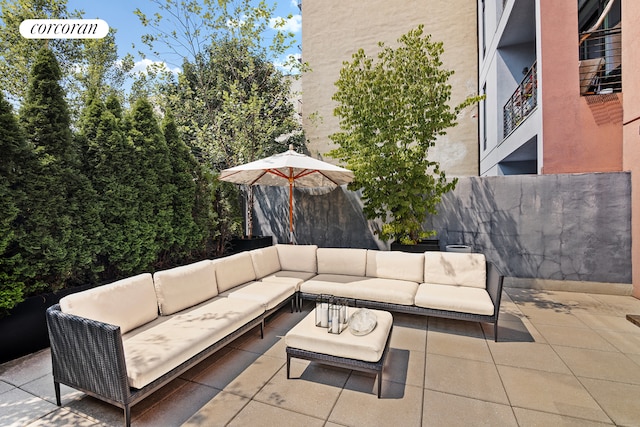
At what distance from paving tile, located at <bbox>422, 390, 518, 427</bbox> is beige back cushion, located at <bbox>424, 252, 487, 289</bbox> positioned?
2.08 metres

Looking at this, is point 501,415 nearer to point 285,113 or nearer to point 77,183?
point 77,183

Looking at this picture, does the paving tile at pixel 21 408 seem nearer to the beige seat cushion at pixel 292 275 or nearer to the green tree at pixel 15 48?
the beige seat cushion at pixel 292 275

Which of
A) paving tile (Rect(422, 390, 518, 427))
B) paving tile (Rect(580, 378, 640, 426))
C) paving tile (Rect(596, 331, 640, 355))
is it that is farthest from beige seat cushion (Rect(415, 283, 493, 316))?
paving tile (Rect(596, 331, 640, 355))

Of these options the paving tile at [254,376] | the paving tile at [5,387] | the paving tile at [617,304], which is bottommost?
the paving tile at [617,304]

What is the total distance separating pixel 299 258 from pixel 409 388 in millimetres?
3078

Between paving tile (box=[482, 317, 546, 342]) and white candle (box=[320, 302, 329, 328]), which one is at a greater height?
white candle (box=[320, 302, 329, 328])

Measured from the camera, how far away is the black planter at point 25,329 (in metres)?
3.34

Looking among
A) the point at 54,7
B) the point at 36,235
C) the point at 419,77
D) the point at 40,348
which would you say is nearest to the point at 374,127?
the point at 419,77

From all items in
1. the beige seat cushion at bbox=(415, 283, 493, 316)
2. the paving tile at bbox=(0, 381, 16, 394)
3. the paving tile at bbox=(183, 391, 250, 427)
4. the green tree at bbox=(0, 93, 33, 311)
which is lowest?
the paving tile at bbox=(183, 391, 250, 427)

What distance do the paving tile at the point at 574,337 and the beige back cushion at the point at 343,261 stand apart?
255 centimetres

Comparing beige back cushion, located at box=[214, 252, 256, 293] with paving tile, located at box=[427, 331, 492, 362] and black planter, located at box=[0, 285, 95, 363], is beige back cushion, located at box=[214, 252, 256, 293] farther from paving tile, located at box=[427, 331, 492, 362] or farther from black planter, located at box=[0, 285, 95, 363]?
paving tile, located at box=[427, 331, 492, 362]

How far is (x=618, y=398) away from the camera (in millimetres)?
2619

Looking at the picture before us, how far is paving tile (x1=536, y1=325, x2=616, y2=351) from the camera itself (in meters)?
3.58

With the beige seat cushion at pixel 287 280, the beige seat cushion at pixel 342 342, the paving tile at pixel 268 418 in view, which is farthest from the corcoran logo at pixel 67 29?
the paving tile at pixel 268 418
